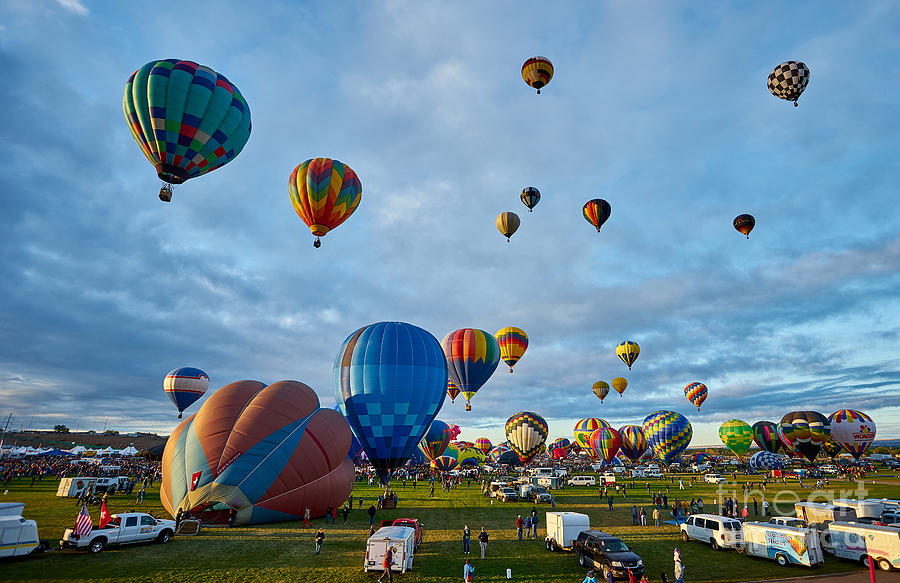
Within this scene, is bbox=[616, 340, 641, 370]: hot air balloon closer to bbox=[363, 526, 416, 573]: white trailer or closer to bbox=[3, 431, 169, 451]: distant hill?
bbox=[363, 526, 416, 573]: white trailer

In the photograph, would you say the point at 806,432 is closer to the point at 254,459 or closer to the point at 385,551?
the point at 385,551

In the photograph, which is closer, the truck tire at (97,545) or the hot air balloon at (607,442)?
the truck tire at (97,545)

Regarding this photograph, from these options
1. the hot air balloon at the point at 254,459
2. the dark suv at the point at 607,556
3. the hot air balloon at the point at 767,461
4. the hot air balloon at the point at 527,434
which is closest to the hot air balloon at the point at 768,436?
the hot air balloon at the point at 767,461

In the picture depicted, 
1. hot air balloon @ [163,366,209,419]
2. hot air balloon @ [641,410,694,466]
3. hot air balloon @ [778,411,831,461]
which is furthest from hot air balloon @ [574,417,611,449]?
hot air balloon @ [163,366,209,419]

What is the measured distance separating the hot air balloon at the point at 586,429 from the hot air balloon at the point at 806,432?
23.7 m

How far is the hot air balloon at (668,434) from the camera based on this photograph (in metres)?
61.5

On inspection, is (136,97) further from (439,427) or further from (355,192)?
(439,427)

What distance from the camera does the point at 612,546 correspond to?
16.8 meters

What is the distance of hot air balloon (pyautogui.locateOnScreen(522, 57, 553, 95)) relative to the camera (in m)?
34.8

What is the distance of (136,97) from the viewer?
23.5 m

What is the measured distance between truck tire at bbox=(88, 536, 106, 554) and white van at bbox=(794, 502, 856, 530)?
3046 centimetres

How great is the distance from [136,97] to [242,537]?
853 inches

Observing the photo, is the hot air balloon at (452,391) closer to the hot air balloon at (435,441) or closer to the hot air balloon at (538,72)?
the hot air balloon at (435,441)

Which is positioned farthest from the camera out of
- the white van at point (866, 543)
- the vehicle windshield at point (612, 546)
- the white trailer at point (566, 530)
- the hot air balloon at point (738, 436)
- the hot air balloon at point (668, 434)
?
the hot air balloon at point (738, 436)
